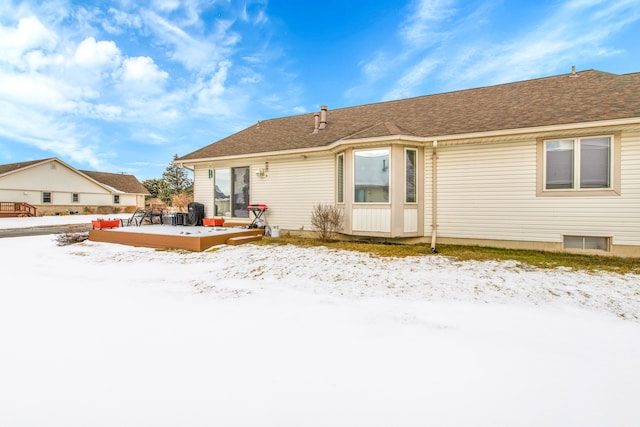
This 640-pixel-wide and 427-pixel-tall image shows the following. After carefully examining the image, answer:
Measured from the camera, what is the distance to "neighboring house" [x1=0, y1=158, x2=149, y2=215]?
24127 mm

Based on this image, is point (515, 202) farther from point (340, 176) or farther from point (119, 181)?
point (119, 181)

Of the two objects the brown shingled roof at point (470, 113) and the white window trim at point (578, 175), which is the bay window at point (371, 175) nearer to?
the brown shingled roof at point (470, 113)

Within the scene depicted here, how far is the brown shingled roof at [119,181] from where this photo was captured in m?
33.6

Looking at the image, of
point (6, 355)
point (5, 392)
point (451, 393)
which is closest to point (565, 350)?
point (451, 393)

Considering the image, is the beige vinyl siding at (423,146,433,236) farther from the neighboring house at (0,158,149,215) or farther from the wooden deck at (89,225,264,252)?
the neighboring house at (0,158,149,215)

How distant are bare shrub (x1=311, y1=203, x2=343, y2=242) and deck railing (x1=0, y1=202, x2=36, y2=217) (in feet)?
95.8

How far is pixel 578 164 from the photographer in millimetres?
6406

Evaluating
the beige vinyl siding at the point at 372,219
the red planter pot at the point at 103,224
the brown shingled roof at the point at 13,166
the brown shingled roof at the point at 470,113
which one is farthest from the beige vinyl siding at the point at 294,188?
the brown shingled roof at the point at 13,166

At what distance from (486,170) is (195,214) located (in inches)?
387

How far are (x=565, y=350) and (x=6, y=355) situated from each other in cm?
510

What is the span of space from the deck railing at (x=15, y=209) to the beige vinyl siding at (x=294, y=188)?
26562 millimetres

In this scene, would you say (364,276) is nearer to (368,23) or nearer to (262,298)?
(262,298)

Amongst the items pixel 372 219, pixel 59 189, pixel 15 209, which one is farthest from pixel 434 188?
pixel 59 189

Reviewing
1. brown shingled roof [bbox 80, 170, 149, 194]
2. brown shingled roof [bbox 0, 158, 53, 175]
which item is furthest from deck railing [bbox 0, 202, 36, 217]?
brown shingled roof [bbox 80, 170, 149, 194]
